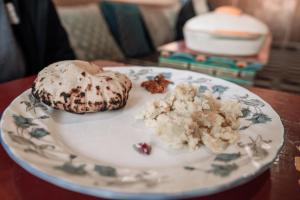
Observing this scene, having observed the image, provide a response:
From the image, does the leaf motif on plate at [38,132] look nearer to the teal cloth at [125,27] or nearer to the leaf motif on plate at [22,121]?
the leaf motif on plate at [22,121]

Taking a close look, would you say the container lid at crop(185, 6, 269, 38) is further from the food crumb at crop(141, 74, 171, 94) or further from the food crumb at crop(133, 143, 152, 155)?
the food crumb at crop(133, 143, 152, 155)

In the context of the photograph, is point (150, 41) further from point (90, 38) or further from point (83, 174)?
point (83, 174)

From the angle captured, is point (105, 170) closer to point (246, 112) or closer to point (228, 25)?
point (246, 112)

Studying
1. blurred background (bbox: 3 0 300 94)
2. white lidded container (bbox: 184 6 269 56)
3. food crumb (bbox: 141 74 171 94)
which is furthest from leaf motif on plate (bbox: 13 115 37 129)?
white lidded container (bbox: 184 6 269 56)

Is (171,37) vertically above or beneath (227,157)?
beneath

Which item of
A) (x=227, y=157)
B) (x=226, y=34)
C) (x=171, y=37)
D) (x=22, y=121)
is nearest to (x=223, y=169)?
(x=227, y=157)

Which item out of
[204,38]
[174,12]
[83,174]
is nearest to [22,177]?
[83,174]

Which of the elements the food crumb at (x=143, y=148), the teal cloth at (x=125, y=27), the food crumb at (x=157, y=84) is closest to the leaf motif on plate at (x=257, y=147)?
the food crumb at (x=143, y=148)
